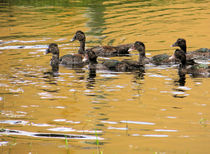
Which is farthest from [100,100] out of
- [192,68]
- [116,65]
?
[192,68]

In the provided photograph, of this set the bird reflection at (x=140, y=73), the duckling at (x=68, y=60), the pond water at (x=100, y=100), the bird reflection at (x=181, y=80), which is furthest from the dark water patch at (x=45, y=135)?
the duckling at (x=68, y=60)

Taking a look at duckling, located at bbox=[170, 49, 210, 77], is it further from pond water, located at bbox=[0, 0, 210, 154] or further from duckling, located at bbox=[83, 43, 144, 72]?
duckling, located at bbox=[83, 43, 144, 72]

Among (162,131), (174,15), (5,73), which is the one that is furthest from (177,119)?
(174,15)

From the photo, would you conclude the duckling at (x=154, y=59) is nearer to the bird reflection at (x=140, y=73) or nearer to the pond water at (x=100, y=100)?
the pond water at (x=100, y=100)

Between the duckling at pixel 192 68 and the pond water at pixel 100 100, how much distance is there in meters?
0.27

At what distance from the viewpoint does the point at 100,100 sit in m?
8.80

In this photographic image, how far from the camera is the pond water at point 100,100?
6.31m

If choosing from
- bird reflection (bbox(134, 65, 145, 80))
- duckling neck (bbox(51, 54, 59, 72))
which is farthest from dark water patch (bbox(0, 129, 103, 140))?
duckling neck (bbox(51, 54, 59, 72))

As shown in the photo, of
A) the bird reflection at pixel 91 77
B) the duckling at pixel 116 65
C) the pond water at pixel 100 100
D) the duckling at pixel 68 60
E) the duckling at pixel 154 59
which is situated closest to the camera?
the pond water at pixel 100 100

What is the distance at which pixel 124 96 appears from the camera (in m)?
9.12

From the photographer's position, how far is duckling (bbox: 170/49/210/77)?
1117cm

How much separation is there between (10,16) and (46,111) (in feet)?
54.0

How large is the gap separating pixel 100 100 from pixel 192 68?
3619 mm

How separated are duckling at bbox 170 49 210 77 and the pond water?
270 millimetres
